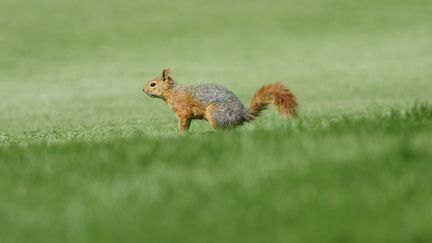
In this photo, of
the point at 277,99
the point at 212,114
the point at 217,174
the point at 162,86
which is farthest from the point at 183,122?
the point at 217,174

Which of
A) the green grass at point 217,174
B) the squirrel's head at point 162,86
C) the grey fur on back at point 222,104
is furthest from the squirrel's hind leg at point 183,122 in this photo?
the squirrel's head at point 162,86

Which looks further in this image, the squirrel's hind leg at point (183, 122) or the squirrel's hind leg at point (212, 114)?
the squirrel's hind leg at point (183, 122)

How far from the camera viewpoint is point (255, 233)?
4914 mm

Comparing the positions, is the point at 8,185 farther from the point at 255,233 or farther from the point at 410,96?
the point at 410,96

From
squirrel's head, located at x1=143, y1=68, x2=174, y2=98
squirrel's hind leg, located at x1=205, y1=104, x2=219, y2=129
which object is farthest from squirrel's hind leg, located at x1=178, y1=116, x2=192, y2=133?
squirrel's head, located at x1=143, y1=68, x2=174, y2=98

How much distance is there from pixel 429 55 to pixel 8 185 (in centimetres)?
2275

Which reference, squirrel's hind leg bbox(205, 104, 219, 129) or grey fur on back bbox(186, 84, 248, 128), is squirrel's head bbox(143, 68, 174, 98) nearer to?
grey fur on back bbox(186, 84, 248, 128)

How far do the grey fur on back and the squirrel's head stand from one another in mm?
877

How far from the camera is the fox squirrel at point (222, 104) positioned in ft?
34.0

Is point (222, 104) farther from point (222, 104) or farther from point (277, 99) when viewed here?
point (277, 99)

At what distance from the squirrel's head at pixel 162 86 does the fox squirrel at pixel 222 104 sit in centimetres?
35

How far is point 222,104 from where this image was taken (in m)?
10.4

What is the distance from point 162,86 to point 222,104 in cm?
151

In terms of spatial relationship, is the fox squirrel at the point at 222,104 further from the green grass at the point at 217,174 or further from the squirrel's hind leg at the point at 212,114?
the green grass at the point at 217,174
